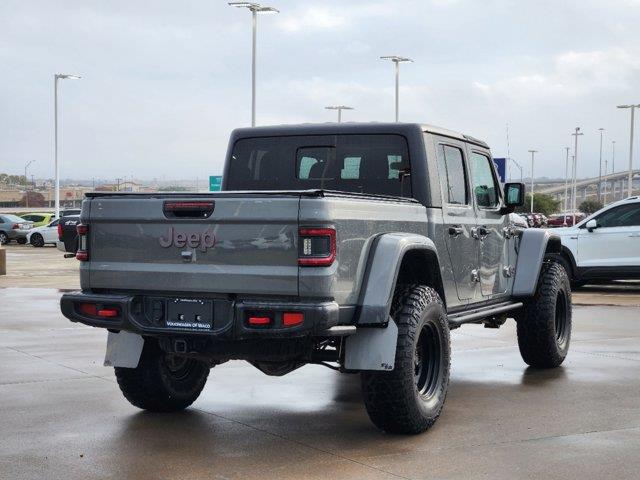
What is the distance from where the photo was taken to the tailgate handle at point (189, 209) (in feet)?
21.7

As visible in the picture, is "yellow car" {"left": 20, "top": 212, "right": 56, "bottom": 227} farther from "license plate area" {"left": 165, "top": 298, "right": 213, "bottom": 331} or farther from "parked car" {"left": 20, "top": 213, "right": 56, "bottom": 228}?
"license plate area" {"left": 165, "top": 298, "right": 213, "bottom": 331}

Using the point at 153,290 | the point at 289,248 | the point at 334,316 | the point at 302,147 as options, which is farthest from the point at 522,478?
the point at 302,147

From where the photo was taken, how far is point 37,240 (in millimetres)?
46000

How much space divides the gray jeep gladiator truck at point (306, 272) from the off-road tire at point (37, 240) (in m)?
38.9

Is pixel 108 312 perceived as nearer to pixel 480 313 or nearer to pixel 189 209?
pixel 189 209

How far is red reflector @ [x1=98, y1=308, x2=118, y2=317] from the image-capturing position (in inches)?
→ 271

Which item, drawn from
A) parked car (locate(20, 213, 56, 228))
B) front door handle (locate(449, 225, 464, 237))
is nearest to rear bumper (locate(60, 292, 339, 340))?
front door handle (locate(449, 225, 464, 237))

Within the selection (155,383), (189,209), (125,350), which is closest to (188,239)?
(189,209)

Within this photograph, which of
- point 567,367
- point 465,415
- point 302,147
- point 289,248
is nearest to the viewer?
point 289,248

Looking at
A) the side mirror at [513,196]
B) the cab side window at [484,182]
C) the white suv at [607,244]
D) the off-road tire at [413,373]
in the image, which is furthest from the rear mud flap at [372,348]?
the white suv at [607,244]

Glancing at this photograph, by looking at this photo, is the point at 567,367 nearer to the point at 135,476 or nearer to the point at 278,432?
the point at 278,432

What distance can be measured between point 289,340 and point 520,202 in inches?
140

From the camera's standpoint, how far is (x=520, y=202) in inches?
374

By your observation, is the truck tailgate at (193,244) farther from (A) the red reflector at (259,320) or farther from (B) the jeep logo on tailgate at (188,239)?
(A) the red reflector at (259,320)
